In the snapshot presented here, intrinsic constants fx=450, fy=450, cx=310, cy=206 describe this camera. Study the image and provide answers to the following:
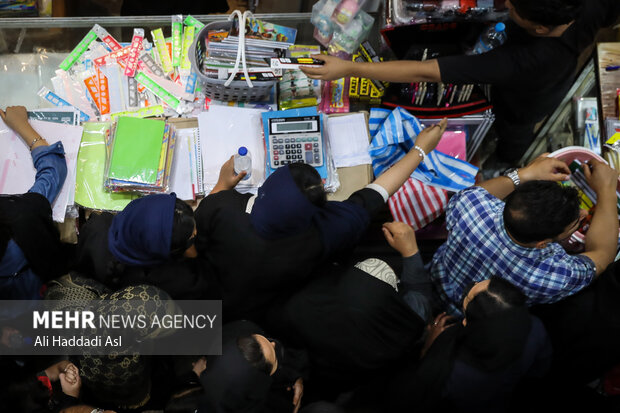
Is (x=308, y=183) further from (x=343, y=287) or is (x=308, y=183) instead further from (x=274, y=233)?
(x=343, y=287)

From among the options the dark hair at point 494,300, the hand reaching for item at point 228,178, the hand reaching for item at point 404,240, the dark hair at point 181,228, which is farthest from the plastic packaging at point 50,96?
the dark hair at point 494,300

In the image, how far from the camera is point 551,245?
1.82 m

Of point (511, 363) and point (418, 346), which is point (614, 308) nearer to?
point (511, 363)

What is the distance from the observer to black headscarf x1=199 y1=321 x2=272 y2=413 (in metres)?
1.53

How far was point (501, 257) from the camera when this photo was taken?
180 centimetres

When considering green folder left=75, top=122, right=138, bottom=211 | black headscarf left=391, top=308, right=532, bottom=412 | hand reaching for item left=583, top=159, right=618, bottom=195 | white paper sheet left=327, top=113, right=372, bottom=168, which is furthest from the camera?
white paper sheet left=327, top=113, right=372, bottom=168

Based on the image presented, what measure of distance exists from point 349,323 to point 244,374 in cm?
43

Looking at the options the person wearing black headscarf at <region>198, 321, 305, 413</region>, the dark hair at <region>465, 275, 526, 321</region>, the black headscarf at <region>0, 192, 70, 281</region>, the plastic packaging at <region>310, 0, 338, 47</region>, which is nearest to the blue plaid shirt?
the dark hair at <region>465, 275, 526, 321</region>

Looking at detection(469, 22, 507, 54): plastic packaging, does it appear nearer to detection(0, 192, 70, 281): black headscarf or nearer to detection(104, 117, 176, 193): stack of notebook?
detection(104, 117, 176, 193): stack of notebook

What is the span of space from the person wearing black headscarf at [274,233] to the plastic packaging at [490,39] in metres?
1.01

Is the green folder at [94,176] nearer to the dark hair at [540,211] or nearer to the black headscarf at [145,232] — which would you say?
the black headscarf at [145,232]

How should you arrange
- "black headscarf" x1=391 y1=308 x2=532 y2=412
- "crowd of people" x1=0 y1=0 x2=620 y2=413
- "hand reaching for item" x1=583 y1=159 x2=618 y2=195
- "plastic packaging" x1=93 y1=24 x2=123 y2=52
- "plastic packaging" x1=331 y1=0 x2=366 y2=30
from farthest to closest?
"plastic packaging" x1=93 y1=24 x2=123 y2=52 → "plastic packaging" x1=331 y1=0 x2=366 y2=30 → "hand reaching for item" x1=583 y1=159 x2=618 y2=195 → "crowd of people" x1=0 y1=0 x2=620 y2=413 → "black headscarf" x1=391 y1=308 x2=532 y2=412

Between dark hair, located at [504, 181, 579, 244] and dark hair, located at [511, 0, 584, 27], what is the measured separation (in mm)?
664

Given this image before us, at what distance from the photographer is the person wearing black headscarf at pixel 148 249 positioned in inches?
64.1
